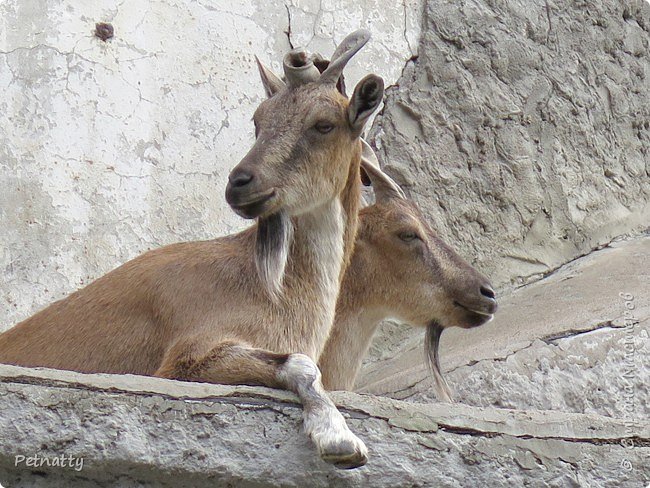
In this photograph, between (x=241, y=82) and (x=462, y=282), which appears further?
(x=241, y=82)

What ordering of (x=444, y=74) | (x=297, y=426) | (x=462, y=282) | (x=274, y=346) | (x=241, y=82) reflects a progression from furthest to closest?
(x=444, y=74) → (x=241, y=82) → (x=462, y=282) → (x=274, y=346) → (x=297, y=426)

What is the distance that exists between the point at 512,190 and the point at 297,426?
12.4 ft

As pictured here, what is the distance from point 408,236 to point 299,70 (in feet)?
3.65

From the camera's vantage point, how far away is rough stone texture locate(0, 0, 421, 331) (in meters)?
5.74

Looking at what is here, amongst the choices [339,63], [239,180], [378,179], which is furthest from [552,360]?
[239,180]

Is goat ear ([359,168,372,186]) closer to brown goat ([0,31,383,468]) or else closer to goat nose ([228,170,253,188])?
brown goat ([0,31,383,468])

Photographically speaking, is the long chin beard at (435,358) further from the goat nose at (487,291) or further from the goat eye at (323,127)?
the goat eye at (323,127)

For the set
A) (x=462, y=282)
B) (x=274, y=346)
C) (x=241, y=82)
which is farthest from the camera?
(x=241, y=82)

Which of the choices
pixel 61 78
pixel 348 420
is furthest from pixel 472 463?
pixel 61 78

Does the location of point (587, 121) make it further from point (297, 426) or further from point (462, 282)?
point (297, 426)

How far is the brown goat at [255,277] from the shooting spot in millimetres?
4266

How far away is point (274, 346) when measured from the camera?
4.24 meters

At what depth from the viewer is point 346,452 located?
3307mm

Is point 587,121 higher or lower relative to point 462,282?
higher
